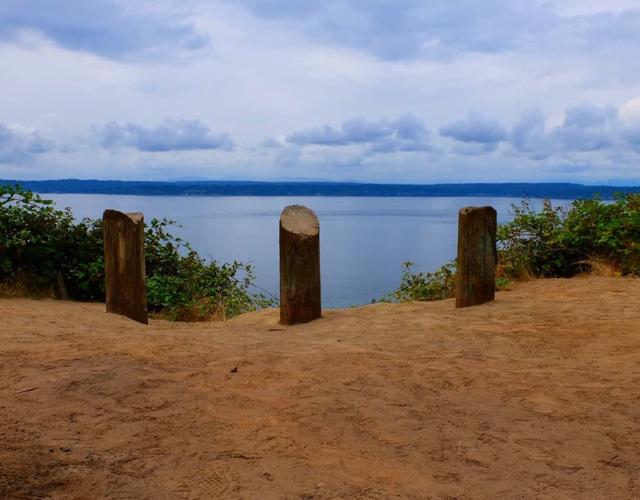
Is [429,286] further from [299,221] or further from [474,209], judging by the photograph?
[299,221]

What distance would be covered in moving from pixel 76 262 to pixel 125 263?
2.50 meters

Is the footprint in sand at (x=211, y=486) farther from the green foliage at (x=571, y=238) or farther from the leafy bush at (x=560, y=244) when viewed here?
the green foliage at (x=571, y=238)

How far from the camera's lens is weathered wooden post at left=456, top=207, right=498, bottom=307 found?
26.5ft

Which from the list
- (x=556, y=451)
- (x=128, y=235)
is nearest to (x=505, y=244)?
(x=128, y=235)

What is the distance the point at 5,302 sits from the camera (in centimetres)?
823

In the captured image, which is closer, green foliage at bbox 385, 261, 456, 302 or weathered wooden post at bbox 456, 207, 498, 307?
weathered wooden post at bbox 456, 207, 498, 307

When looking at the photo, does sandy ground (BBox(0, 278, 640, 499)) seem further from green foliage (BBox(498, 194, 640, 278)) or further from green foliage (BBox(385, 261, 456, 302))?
green foliage (BBox(498, 194, 640, 278))

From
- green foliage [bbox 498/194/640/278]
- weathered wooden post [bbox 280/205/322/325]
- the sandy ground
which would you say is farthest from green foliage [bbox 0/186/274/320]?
green foliage [bbox 498/194/640/278]

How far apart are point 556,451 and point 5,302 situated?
7.15 m

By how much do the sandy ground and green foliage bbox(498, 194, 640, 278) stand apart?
4.70m

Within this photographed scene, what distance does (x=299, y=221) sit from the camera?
795 cm

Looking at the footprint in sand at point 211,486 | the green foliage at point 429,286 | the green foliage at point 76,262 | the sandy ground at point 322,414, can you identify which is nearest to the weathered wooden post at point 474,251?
the sandy ground at point 322,414

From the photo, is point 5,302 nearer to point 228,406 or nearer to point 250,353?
point 250,353

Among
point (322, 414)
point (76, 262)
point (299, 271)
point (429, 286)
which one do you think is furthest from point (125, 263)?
point (429, 286)
